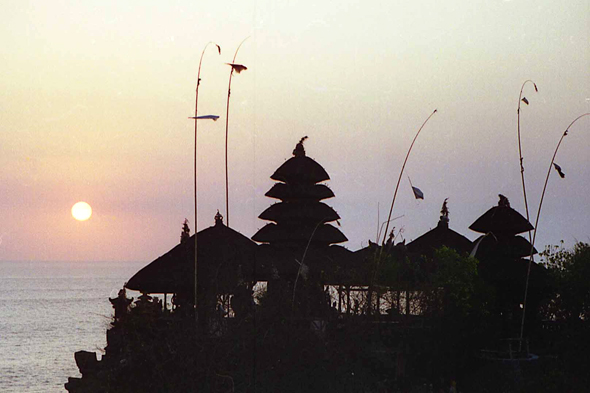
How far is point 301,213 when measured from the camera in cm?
2848

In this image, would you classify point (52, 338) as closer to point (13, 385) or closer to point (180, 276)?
point (13, 385)

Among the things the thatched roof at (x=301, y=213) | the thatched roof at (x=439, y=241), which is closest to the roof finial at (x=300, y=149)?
the thatched roof at (x=301, y=213)

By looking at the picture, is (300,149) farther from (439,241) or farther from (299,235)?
(439,241)

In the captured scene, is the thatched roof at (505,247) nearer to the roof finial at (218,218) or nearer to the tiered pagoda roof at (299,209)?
the tiered pagoda roof at (299,209)

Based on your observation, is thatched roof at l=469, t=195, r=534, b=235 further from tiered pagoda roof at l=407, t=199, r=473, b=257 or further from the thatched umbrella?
the thatched umbrella

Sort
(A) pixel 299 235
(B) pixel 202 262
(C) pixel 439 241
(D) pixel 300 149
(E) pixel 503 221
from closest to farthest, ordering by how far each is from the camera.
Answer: (B) pixel 202 262 → (E) pixel 503 221 → (A) pixel 299 235 → (D) pixel 300 149 → (C) pixel 439 241

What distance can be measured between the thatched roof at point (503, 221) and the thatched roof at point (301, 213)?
5.51 metres

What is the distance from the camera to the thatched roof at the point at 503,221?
26.9 metres

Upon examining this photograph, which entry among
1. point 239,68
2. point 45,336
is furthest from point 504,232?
point 45,336

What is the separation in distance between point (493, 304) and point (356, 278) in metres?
4.86

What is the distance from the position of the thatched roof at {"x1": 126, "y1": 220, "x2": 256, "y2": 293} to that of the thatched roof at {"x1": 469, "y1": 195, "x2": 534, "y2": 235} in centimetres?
842

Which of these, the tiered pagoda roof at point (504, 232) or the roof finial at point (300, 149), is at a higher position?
the roof finial at point (300, 149)

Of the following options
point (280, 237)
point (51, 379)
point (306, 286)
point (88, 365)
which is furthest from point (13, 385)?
point (306, 286)

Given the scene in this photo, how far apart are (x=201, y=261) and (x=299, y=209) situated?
198 inches
